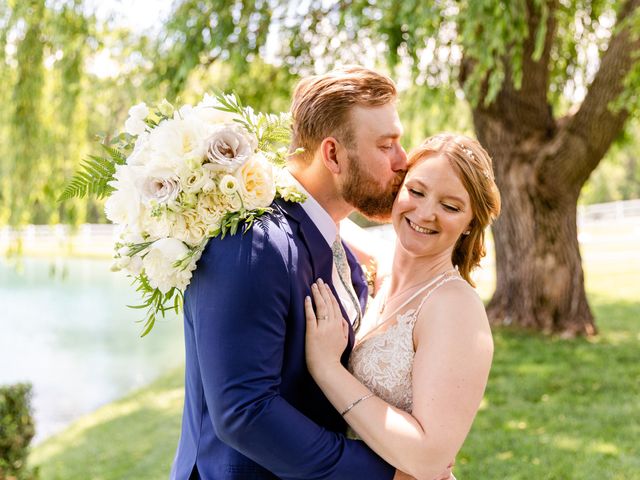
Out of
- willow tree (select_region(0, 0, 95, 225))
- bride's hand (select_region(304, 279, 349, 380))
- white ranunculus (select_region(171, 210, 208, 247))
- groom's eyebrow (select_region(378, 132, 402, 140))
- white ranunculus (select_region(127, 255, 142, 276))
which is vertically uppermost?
willow tree (select_region(0, 0, 95, 225))

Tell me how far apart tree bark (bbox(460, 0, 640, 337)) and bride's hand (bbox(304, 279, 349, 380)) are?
254 inches

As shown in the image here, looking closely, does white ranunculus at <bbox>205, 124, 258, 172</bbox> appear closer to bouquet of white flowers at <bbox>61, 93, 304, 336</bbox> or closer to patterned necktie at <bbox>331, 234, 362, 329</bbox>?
bouquet of white flowers at <bbox>61, 93, 304, 336</bbox>

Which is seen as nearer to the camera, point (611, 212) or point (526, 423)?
point (526, 423)

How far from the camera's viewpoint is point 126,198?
1905mm

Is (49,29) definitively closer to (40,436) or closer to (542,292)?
(40,436)

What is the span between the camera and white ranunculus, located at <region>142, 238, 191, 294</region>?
5.94 ft

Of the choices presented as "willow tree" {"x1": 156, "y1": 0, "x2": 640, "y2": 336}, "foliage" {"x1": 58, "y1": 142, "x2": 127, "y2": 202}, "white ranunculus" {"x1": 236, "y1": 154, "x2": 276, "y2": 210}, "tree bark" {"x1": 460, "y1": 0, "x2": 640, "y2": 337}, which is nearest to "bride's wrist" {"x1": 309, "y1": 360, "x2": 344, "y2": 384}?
"white ranunculus" {"x1": 236, "y1": 154, "x2": 276, "y2": 210}

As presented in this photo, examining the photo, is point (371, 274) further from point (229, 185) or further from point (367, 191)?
point (229, 185)

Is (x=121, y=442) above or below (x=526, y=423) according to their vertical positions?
below

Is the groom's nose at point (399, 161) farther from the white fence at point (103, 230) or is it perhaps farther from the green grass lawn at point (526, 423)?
the white fence at point (103, 230)

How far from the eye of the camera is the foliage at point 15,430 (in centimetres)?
483

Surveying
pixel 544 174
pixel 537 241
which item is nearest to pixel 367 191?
pixel 544 174

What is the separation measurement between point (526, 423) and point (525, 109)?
3.78 m

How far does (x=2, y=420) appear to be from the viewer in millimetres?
4879
